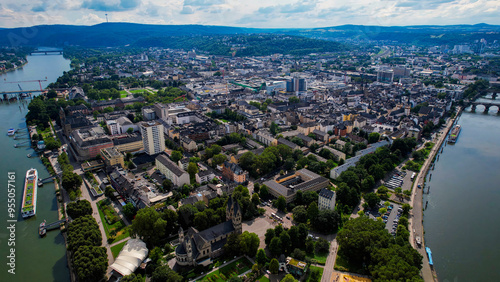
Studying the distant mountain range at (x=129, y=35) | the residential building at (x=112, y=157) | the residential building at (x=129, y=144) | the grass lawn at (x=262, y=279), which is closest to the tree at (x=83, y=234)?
the grass lawn at (x=262, y=279)

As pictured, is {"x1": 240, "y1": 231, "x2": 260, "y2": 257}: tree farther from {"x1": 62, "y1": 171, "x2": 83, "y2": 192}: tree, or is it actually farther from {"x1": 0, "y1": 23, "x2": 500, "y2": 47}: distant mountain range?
{"x1": 0, "y1": 23, "x2": 500, "y2": 47}: distant mountain range

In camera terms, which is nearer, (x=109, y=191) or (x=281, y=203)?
(x=281, y=203)

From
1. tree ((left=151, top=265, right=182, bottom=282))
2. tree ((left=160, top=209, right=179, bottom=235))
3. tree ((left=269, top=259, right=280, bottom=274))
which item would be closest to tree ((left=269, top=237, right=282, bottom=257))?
tree ((left=269, top=259, right=280, bottom=274))

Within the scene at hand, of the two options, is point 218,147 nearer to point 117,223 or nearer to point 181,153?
point 181,153

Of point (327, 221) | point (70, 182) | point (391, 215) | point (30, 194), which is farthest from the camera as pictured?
point (30, 194)

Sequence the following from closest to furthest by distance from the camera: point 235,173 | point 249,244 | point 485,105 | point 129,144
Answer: point 249,244, point 235,173, point 129,144, point 485,105

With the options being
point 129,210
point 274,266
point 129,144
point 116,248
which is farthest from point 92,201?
point 274,266

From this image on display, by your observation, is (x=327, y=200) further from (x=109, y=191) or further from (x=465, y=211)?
(x=109, y=191)
